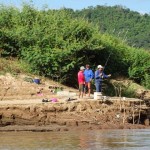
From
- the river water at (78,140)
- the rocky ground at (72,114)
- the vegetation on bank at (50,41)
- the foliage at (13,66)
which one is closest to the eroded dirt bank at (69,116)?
the rocky ground at (72,114)

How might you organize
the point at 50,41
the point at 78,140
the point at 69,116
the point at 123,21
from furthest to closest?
the point at 123,21, the point at 50,41, the point at 69,116, the point at 78,140

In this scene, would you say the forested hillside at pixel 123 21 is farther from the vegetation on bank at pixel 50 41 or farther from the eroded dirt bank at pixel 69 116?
the eroded dirt bank at pixel 69 116

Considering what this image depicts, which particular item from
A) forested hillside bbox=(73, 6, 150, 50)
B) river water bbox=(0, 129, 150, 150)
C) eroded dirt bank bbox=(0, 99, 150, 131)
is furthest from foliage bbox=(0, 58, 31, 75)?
forested hillside bbox=(73, 6, 150, 50)

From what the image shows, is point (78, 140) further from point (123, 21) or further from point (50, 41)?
point (123, 21)

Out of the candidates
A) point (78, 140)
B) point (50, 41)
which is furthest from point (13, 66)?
point (78, 140)

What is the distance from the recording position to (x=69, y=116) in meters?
22.0

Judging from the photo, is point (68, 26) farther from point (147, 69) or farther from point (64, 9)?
point (147, 69)

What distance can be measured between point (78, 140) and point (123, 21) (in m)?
70.9

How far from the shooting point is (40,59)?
98.6 feet

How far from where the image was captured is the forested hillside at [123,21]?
80375mm

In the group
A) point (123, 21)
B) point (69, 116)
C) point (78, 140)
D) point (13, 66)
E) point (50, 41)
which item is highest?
point (123, 21)

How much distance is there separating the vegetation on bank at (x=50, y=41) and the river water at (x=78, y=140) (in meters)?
10.6

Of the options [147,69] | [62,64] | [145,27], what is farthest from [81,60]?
[145,27]

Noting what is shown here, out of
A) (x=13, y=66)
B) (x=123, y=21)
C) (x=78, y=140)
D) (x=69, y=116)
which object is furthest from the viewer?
(x=123, y=21)
